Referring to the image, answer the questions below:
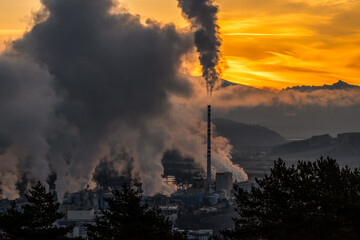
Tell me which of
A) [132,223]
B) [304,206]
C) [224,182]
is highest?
[224,182]

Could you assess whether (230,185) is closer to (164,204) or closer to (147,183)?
(147,183)

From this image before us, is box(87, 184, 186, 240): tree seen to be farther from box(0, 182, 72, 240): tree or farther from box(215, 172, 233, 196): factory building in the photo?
box(215, 172, 233, 196): factory building

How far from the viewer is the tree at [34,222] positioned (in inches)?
953

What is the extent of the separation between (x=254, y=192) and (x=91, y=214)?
56.7 metres

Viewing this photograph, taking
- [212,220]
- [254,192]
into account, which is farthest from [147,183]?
[254,192]

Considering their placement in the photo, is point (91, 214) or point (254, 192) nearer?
point (254, 192)

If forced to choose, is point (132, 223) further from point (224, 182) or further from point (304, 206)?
point (224, 182)

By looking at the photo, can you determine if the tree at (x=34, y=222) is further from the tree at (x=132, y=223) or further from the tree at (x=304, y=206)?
the tree at (x=304, y=206)

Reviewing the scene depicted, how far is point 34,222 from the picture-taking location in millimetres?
26422

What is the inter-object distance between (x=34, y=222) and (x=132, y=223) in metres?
4.29

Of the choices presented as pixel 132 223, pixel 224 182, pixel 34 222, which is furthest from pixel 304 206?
pixel 224 182

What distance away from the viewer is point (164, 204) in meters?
99.6

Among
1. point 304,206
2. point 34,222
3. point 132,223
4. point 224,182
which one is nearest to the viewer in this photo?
point 132,223

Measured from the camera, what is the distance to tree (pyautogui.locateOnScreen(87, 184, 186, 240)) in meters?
23.3
